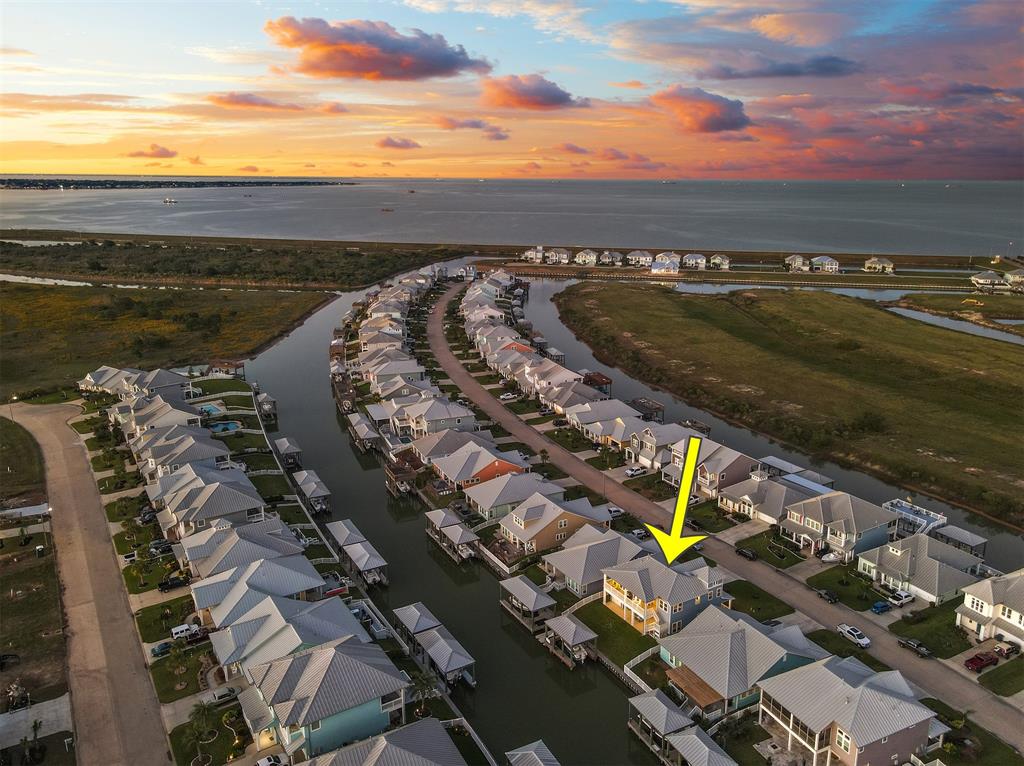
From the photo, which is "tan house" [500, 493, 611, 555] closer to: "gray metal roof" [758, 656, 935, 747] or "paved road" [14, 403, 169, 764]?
"gray metal roof" [758, 656, 935, 747]

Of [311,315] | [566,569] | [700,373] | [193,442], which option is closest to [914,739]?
[566,569]

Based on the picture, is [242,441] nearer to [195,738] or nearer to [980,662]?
[195,738]

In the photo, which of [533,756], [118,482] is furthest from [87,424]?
[533,756]

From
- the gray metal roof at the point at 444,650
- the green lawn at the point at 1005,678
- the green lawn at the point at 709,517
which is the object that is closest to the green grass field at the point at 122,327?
the gray metal roof at the point at 444,650

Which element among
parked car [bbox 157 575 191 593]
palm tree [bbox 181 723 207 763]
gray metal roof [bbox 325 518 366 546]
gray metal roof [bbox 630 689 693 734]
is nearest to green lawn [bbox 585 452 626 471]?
gray metal roof [bbox 325 518 366 546]

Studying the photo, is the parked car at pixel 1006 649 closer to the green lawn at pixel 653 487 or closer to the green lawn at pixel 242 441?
the green lawn at pixel 653 487
